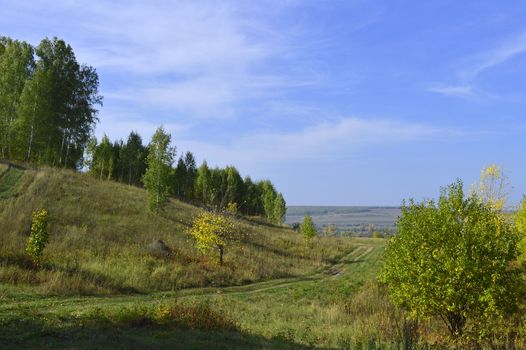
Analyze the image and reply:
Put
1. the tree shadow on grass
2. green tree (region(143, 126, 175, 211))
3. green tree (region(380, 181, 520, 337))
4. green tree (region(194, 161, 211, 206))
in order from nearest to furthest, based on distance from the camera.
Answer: the tree shadow on grass
green tree (region(380, 181, 520, 337))
green tree (region(143, 126, 175, 211))
green tree (region(194, 161, 211, 206))

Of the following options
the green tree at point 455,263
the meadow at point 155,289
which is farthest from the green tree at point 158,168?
the green tree at point 455,263

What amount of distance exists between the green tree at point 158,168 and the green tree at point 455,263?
30.7 metres

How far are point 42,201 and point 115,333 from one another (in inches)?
1108

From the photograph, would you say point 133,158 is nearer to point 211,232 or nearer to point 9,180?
point 9,180

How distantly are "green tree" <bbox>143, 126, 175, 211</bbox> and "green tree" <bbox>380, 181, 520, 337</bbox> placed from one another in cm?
3068

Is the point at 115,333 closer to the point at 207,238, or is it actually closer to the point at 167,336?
the point at 167,336

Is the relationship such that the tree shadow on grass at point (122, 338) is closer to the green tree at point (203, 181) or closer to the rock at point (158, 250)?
the rock at point (158, 250)

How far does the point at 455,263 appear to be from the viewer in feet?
46.7

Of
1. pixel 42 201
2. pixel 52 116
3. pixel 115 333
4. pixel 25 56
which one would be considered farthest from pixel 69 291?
pixel 25 56

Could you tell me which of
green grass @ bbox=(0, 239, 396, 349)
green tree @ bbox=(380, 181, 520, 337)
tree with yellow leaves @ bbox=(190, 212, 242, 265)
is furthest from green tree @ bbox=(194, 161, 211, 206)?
green tree @ bbox=(380, 181, 520, 337)

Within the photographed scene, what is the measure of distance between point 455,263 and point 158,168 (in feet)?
109

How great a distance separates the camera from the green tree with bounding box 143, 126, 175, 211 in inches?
1705

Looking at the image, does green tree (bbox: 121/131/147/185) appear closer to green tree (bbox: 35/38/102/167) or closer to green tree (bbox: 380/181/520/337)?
green tree (bbox: 35/38/102/167)

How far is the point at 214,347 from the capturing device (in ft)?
37.7
